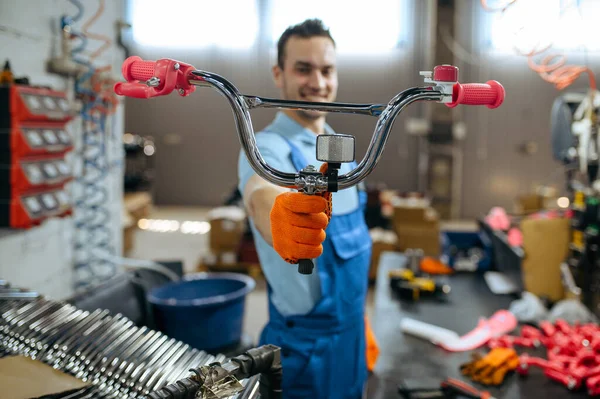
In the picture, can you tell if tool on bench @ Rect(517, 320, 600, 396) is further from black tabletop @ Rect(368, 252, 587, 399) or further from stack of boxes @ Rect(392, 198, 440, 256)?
stack of boxes @ Rect(392, 198, 440, 256)

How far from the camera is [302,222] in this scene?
63cm

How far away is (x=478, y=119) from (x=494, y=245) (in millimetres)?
4864

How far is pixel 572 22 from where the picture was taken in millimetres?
1482

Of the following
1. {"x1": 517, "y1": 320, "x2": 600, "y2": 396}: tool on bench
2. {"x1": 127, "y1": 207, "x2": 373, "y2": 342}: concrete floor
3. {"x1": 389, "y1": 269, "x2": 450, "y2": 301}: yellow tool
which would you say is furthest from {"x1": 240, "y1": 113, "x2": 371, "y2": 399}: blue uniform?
{"x1": 127, "y1": 207, "x2": 373, "y2": 342}: concrete floor

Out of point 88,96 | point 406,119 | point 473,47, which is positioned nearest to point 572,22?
point 88,96

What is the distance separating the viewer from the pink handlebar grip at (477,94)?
2.26 ft

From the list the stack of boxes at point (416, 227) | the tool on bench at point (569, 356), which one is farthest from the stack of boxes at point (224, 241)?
the tool on bench at point (569, 356)

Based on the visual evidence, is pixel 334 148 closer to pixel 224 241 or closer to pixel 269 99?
pixel 269 99

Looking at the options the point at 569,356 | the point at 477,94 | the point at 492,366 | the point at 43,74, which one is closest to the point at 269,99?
the point at 477,94

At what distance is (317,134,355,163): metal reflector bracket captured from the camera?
59cm

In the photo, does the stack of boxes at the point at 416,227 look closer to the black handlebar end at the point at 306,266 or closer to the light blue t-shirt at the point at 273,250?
the light blue t-shirt at the point at 273,250

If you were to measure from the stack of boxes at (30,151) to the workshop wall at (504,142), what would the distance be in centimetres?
552

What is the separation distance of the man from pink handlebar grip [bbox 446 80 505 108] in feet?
1.41

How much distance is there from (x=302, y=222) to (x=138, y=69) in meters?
0.34
